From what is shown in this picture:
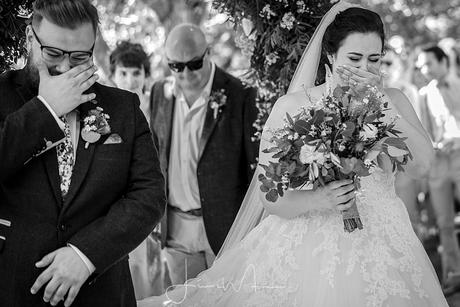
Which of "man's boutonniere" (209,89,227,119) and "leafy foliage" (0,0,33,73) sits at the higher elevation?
"leafy foliage" (0,0,33,73)

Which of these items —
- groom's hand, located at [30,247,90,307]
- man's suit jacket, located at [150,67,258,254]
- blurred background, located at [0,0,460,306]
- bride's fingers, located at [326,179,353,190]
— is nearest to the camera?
groom's hand, located at [30,247,90,307]

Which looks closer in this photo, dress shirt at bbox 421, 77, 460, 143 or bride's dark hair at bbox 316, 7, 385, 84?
bride's dark hair at bbox 316, 7, 385, 84

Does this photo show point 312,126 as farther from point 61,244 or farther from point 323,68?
point 61,244

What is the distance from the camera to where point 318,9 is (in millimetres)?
5160

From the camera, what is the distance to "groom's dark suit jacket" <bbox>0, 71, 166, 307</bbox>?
109 inches

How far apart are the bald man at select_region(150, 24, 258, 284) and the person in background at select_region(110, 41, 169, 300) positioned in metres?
0.48

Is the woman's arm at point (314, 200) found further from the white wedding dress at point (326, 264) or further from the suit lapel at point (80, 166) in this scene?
the suit lapel at point (80, 166)

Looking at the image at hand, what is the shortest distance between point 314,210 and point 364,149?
22.2 inches

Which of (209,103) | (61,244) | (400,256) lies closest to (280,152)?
(400,256)

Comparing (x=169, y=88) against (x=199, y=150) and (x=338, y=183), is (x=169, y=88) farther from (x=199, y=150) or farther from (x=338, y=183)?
(x=338, y=183)

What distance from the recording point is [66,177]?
9.60ft

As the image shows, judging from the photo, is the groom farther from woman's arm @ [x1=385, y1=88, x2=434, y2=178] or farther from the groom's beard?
woman's arm @ [x1=385, y1=88, x2=434, y2=178]

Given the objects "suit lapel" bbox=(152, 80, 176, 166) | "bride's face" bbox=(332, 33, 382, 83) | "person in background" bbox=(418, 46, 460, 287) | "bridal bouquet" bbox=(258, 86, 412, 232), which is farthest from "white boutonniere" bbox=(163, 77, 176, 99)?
"person in background" bbox=(418, 46, 460, 287)

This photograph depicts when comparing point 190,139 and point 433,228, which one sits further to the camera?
point 433,228
